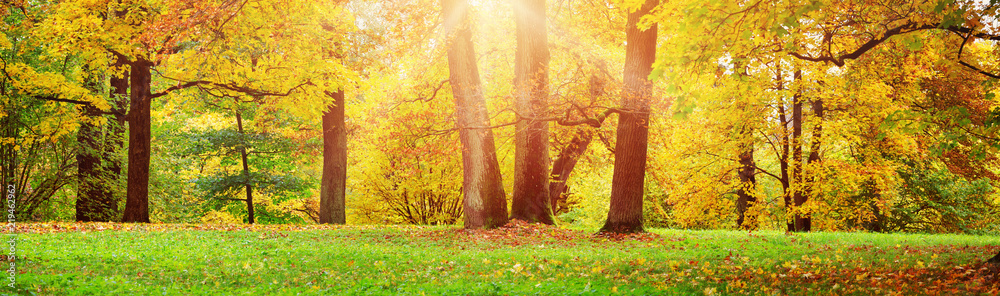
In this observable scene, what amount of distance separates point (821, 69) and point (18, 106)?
23.0 m

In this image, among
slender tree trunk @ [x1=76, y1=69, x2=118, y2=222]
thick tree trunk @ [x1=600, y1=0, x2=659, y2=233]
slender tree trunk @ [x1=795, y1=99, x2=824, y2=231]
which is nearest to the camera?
thick tree trunk @ [x1=600, y1=0, x2=659, y2=233]

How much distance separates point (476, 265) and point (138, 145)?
11.6 m

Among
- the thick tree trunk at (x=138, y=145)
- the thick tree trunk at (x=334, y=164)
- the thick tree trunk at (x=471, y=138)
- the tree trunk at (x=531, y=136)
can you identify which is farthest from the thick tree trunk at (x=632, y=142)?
the thick tree trunk at (x=138, y=145)

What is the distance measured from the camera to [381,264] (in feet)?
30.8

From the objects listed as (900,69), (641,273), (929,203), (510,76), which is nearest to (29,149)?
(510,76)

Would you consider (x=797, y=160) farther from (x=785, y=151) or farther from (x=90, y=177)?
(x=90, y=177)

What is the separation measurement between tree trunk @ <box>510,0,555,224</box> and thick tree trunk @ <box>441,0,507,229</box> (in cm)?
110

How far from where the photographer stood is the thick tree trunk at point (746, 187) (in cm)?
2088

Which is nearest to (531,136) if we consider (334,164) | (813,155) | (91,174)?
(334,164)

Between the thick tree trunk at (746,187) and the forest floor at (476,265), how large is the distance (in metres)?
7.57

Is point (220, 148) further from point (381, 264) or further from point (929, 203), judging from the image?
point (929, 203)

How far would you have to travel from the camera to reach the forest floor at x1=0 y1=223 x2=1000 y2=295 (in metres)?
7.11

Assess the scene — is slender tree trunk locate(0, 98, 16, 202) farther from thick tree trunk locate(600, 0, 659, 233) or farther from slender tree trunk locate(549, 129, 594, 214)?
thick tree trunk locate(600, 0, 659, 233)

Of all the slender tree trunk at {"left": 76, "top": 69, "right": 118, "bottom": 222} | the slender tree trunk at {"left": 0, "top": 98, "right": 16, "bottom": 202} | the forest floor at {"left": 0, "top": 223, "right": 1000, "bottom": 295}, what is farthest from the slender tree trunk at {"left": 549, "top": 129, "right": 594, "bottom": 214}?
the slender tree trunk at {"left": 0, "top": 98, "right": 16, "bottom": 202}
